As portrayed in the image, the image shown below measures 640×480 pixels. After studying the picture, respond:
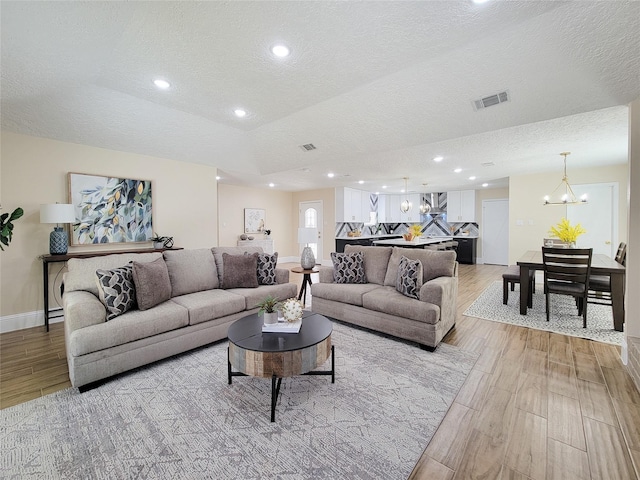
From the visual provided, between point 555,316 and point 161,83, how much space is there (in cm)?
563

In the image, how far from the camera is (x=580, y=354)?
276cm

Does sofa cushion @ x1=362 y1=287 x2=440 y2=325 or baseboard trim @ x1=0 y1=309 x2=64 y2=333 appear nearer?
sofa cushion @ x1=362 y1=287 x2=440 y2=325

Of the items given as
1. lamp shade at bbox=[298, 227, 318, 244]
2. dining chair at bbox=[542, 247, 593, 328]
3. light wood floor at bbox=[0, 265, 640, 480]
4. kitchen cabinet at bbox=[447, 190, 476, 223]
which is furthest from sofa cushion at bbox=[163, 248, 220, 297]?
kitchen cabinet at bbox=[447, 190, 476, 223]

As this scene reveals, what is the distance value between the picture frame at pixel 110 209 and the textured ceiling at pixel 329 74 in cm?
54

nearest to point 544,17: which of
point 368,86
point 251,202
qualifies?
point 368,86

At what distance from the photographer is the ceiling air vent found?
9.68 feet

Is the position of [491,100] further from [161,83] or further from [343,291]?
[161,83]

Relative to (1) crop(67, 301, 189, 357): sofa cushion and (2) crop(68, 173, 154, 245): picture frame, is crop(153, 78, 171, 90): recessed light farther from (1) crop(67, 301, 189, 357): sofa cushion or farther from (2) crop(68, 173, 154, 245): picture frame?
(1) crop(67, 301, 189, 357): sofa cushion

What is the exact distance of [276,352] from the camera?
1898 mm

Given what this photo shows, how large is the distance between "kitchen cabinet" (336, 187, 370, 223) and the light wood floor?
5648mm

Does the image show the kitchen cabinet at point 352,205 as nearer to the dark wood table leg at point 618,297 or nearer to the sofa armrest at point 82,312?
the dark wood table leg at point 618,297

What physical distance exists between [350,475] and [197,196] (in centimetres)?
490

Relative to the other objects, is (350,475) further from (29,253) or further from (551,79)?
(29,253)

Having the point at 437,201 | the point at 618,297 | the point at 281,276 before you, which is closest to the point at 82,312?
the point at 281,276
